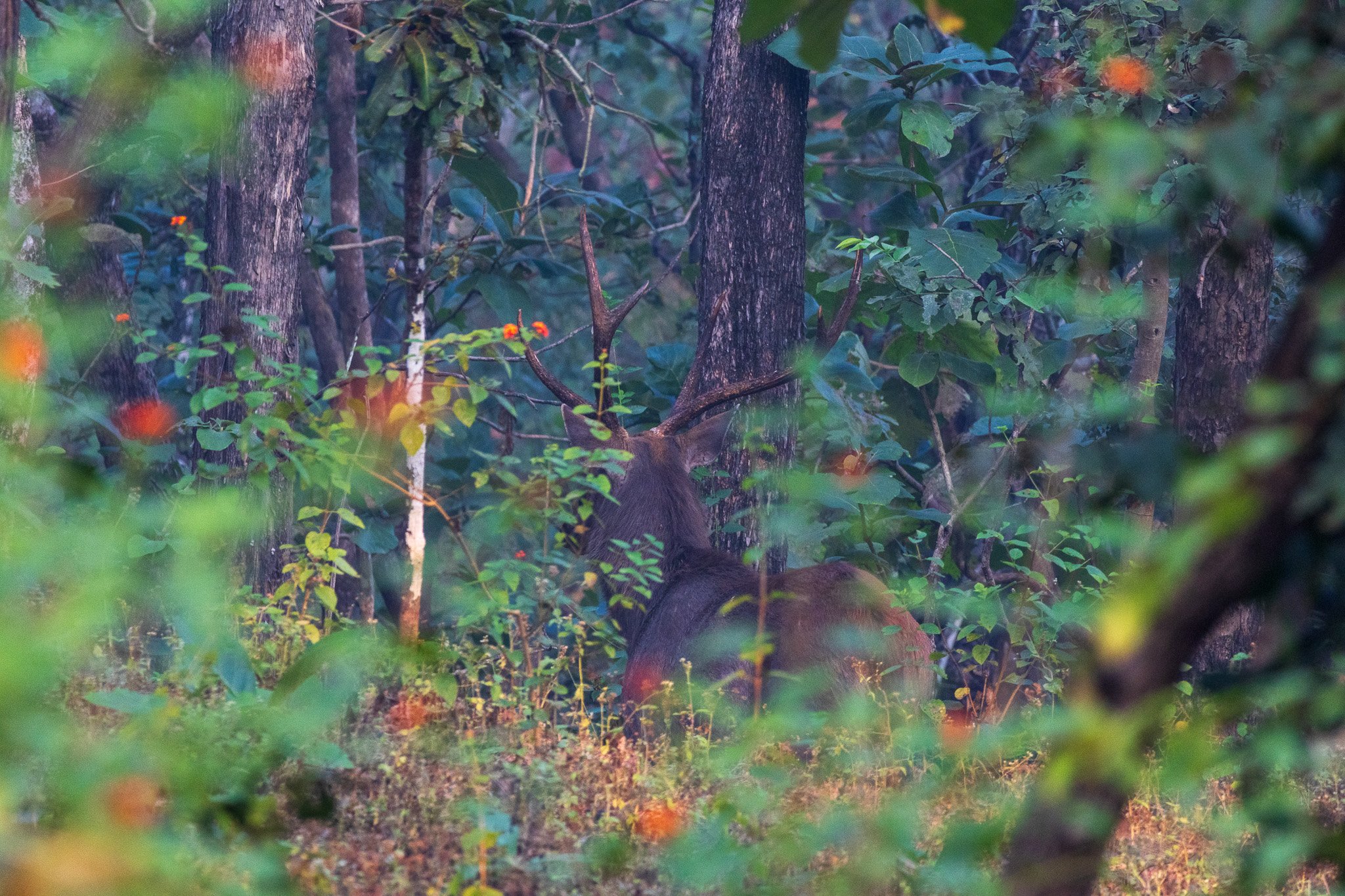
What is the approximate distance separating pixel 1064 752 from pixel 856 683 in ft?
14.8

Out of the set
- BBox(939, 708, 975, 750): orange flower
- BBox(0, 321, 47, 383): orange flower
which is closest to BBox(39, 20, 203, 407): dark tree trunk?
BBox(0, 321, 47, 383): orange flower

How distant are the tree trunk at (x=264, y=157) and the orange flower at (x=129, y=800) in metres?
5.17

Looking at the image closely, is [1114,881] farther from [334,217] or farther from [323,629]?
[334,217]

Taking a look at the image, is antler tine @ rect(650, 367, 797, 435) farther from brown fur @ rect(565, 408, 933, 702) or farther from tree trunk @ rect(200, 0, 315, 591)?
tree trunk @ rect(200, 0, 315, 591)

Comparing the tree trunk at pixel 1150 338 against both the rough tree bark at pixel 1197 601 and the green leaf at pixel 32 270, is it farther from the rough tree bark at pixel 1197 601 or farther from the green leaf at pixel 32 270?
the rough tree bark at pixel 1197 601

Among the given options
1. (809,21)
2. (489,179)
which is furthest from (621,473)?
(489,179)

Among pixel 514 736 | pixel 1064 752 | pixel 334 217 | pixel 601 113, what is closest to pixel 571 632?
pixel 514 736

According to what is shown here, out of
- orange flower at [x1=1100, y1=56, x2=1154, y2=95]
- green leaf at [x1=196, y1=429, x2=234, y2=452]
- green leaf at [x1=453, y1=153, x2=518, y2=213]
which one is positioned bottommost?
green leaf at [x1=196, y1=429, x2=234, y2=452]

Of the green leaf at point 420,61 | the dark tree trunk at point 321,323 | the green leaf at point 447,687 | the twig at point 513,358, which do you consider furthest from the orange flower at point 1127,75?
the dark tree trunk at point 321,323

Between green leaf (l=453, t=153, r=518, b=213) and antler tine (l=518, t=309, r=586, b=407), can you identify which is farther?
green leaf (l=453, t=153, r=518, b=213)

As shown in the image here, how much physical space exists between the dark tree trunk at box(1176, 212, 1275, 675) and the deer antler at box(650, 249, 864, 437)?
Result: 2.04 m

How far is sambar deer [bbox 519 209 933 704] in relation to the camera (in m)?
6.22

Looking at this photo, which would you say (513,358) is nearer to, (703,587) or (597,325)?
(597,325)

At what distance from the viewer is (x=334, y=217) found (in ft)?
38.5
